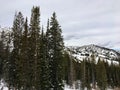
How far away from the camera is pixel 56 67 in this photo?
48219 millimetres

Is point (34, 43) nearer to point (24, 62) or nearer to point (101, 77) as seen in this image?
point (24, 62)

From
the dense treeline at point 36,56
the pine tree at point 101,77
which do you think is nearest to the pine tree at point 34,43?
the dense treeline at point 36,56

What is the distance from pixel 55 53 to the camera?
160 feet

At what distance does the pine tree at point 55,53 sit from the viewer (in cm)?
4791

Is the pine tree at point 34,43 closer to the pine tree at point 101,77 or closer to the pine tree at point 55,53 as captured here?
the pine tree at point 55,53

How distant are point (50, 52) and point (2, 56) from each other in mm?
22020

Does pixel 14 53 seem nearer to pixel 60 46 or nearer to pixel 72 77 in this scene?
pixel 60 46

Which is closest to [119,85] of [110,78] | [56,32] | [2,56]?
[110,78]

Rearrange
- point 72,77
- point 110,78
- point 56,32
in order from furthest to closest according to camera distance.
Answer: point 110,78
point 72,77
point 56,32

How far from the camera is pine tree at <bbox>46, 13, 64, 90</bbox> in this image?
47906 mm

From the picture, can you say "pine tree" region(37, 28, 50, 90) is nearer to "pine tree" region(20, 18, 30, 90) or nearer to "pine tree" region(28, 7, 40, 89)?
"pine tree" region(28, 7, 40, 89)

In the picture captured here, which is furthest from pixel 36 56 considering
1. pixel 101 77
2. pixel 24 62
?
pixel 101 77

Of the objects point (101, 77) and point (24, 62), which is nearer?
point (24, 62)

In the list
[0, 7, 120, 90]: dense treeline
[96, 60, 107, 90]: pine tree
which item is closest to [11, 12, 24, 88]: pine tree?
[0, 7, 120, 90]: dense treeline
